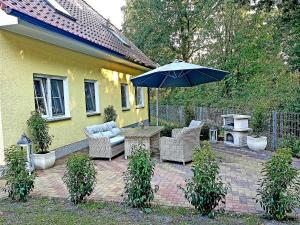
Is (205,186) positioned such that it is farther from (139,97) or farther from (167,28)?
(167,28)

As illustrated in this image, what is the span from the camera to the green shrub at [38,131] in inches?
260

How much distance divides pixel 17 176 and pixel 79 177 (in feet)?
3.42

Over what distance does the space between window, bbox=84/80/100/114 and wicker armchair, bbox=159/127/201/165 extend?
4040 millimetres

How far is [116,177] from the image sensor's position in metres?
5.90

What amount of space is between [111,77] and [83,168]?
8.09 metres

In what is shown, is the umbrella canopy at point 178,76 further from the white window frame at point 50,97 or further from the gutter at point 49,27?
the white window frame at point 50,97

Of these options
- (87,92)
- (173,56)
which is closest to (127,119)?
(87,92)

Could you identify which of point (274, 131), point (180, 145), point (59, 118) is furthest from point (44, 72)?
point (274, 131)

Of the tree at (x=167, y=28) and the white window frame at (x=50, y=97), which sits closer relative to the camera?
the white window frame at (x=50, y=97)

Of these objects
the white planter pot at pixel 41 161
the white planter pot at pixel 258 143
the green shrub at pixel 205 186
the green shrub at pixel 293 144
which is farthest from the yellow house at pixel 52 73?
the green shrub at pixel 293 144

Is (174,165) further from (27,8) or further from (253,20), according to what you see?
(253,20)

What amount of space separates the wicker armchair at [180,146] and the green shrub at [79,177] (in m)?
3.00

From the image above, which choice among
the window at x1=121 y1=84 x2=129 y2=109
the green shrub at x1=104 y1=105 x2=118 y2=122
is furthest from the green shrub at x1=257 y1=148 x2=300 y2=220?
the window at x1=121 y1=84 x2=129 y2=109

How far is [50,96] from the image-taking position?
785 cm
